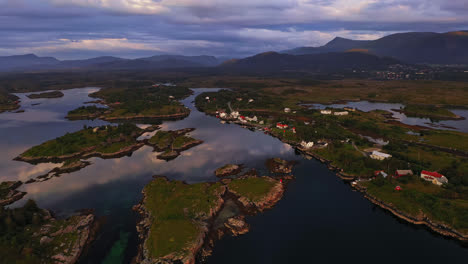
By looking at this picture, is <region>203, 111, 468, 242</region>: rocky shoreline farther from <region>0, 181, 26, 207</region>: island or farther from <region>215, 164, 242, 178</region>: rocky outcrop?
<region>0, 181, 26, 207</region>: island

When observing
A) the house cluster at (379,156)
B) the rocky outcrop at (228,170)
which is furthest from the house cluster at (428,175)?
the rocky outcrop at (228,170)

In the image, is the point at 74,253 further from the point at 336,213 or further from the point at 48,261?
the point at 336,213

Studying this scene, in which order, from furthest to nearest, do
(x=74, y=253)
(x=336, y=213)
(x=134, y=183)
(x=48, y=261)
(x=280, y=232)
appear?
(x=134, y=183) → (x=336, y=213) → (x=280, y=232) → (x=74, y=253) → (x=48, y=261)

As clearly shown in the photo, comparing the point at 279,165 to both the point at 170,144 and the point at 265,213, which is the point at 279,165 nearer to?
the point at 265,213

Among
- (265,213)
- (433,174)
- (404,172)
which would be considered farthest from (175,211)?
(433,174)

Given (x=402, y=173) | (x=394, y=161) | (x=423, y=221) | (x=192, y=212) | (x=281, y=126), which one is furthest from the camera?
(x=281, y=126)

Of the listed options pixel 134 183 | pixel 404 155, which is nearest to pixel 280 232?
pixel 134 183

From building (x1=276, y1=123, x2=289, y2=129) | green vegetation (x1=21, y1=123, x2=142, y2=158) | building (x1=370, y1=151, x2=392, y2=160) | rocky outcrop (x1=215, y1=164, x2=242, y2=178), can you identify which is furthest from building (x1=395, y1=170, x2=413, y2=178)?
green vegetation (x1=21, y1=123, x2=142, y2=158)
